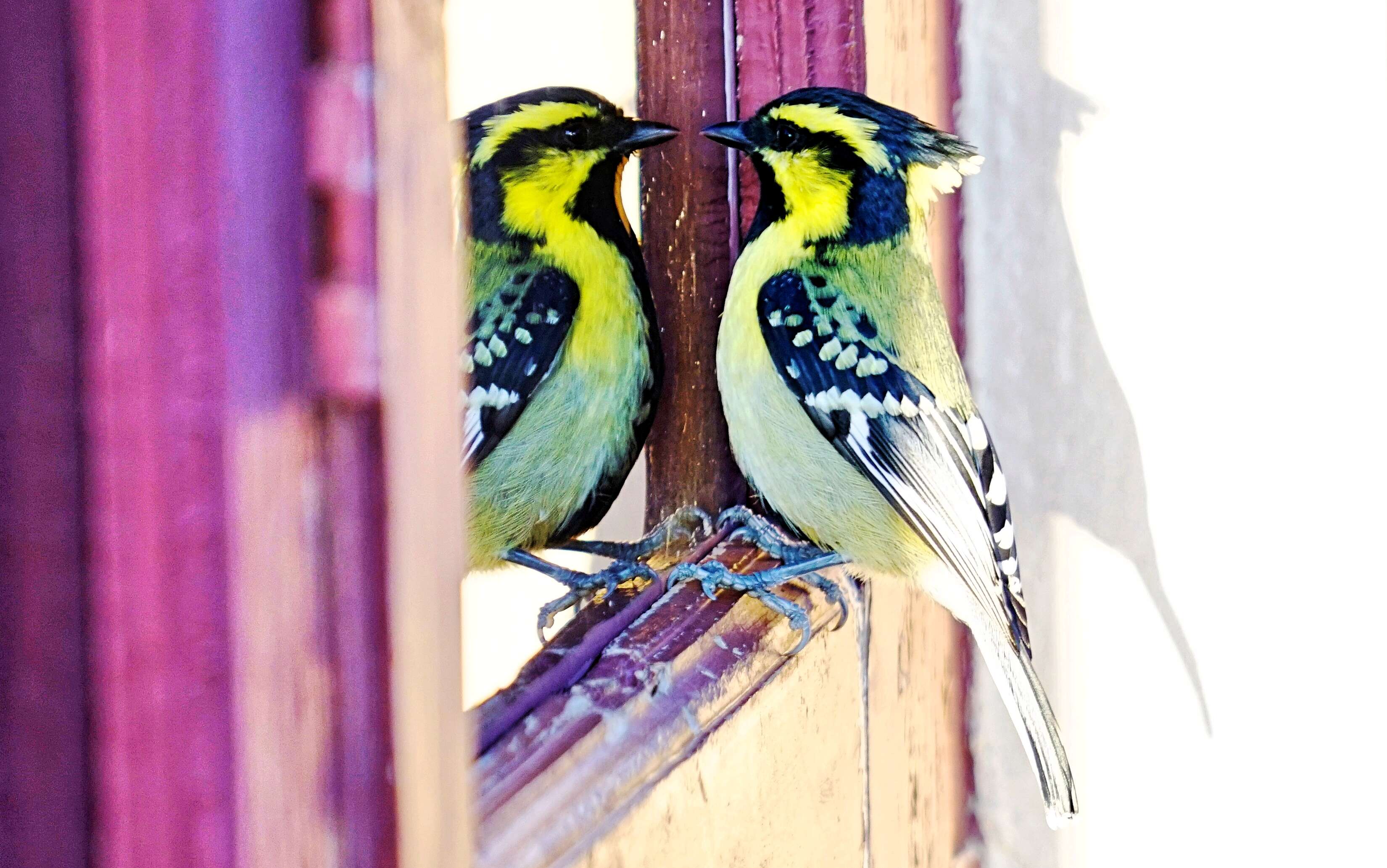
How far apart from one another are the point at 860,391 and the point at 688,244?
0.63ft

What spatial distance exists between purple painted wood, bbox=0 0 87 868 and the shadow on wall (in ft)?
3.39

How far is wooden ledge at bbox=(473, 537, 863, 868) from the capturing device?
487mm

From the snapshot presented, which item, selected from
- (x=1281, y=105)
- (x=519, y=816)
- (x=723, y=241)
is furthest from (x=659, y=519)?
(x=1281, y=105)

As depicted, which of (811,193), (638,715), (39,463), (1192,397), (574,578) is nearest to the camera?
(39,463)

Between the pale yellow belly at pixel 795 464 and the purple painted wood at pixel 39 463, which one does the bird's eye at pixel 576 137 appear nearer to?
the pale yellow belly at pixel 795 464

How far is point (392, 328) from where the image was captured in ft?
0.85

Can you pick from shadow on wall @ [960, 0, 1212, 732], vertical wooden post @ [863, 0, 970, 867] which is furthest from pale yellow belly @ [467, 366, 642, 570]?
shadow on wall @ [960, 0, 1212, 732]

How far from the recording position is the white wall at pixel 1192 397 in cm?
99

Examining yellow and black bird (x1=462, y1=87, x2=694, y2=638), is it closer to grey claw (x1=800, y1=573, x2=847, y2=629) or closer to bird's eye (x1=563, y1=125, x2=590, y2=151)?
bird's eye (x1=563, y1=125, x2=590, y2=151)

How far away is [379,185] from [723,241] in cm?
66

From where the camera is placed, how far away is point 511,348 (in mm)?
674

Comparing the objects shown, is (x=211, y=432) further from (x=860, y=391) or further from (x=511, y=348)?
(x=860, y=391)

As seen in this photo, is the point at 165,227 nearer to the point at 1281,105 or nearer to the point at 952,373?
→ the point at 952,373

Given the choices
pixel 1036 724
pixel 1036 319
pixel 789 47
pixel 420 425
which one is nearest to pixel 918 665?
pixel 1036 724
